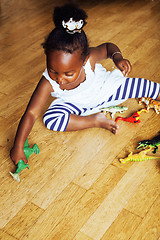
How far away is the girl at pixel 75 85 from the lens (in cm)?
99

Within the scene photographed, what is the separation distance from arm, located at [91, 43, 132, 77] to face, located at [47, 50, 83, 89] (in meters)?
0.20

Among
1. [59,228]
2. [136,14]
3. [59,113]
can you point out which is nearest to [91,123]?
[59,113]

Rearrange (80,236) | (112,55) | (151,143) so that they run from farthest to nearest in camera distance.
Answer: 1. (112,55)
2. (151,143)
3. (80,236)

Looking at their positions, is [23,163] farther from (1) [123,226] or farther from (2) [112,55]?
(2) [112,55]

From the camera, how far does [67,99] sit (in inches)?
47.8

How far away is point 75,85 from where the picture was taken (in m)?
1.19

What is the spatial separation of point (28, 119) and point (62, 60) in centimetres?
24

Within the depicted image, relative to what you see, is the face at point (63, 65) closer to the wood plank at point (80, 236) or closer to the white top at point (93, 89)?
the white top at point (93, 89)

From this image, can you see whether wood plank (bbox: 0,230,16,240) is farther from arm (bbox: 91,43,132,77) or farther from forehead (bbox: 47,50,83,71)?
arm (bbox: 91,43,132,77)

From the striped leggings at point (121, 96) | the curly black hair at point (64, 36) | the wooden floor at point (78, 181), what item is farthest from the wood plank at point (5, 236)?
the curly black hair at point (64, 36)

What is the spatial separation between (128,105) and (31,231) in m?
0.66

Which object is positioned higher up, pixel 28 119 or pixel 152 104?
pixel 28 119

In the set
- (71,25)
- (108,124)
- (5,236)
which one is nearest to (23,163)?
(5,236)

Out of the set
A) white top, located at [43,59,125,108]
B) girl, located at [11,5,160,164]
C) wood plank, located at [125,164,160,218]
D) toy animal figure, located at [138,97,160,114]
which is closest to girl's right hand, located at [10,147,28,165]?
girl, located at [11,5,160,164]
